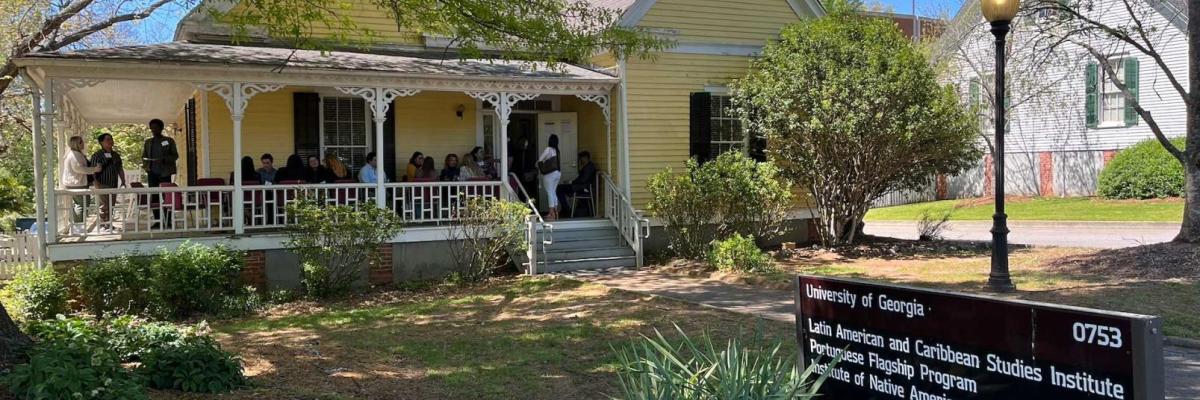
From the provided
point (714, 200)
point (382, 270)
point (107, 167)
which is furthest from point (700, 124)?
point (107, 167)

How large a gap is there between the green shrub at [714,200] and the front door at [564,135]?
2465 millimetres

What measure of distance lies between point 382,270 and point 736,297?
17.8 ft

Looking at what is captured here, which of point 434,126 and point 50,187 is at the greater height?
point 434,126

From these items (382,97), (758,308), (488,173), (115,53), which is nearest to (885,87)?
(758,308)

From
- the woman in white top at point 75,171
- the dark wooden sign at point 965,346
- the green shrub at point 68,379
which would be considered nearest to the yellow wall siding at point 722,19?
the woman in white top at point 75,171

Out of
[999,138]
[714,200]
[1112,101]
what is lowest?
[714,200]

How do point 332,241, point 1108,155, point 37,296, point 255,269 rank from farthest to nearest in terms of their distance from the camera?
point 1108,155, point 255,269, point 332,241, point 37,296

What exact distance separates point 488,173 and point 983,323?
12554mm

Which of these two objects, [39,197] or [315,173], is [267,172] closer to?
[315,173]

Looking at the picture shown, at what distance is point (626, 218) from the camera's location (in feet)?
48.5

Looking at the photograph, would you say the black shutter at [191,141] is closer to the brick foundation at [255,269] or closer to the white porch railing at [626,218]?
the brick foundation at [255,269]

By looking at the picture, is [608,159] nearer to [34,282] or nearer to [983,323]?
[34,282]

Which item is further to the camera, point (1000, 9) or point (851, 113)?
point (851, 113)

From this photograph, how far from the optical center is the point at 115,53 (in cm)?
1149
